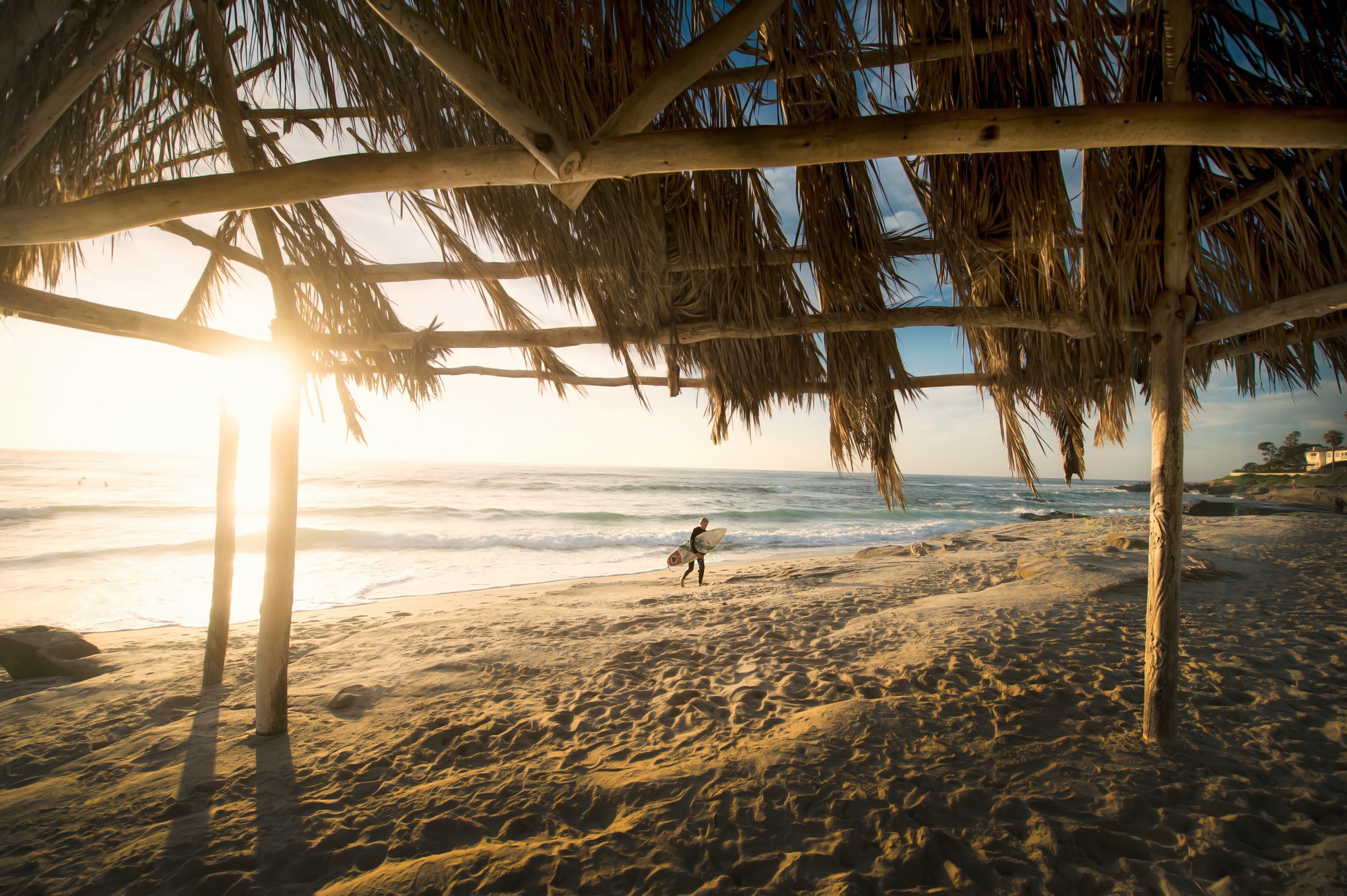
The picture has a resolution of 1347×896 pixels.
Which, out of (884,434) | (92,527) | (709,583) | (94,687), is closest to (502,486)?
(92,527)

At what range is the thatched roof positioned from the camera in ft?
5.79

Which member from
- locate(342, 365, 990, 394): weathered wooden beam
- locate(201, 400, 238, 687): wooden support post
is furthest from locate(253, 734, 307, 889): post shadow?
locate(342, 365, 990, 394): weathered wooden beam

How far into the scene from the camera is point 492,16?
71.1 inches

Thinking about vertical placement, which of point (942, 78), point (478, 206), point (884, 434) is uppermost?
point (942, 78)

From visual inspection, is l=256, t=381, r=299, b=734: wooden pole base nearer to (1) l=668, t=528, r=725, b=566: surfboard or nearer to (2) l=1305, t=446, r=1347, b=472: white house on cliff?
(1) l=668, t=528, r=725, b=566: surfboard

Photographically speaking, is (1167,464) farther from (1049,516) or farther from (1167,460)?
(1049,516)

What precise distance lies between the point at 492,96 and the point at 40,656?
5933mm

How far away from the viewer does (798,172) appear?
236cm

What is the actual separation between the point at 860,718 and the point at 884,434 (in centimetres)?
180

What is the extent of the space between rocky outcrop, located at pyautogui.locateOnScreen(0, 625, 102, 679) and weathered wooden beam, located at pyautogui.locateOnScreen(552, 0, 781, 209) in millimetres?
5931

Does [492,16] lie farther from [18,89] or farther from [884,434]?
[884,434]

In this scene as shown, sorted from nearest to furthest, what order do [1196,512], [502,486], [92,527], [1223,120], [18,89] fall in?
[1223,120]
[18,89]
[92,527]
[1196,512]
[502,486]

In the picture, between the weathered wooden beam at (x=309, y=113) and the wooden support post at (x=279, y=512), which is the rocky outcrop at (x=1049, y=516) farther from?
the weathered wooden beam at (x=309, y=113)

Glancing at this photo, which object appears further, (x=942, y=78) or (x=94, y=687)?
(x=94, y=687)
